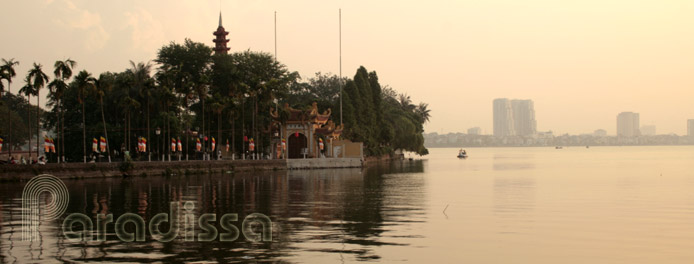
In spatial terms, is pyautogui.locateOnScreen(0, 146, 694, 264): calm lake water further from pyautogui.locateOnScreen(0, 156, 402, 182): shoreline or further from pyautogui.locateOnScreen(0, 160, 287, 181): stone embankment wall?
pyautogui.locateOnScreen(0, 156, 402, 182): shoreline

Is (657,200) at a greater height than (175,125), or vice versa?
(175,125)

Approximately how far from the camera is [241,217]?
2961 centimetres

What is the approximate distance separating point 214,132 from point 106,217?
194 feet

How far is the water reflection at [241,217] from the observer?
1973 cm

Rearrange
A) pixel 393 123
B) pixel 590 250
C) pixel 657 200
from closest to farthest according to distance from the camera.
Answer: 1. pixel 590 250
2. pixel 657 200
3. pixel 393 123

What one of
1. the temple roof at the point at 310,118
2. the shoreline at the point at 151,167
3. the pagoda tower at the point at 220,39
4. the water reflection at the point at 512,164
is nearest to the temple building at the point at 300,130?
the temple roof at the point at 310,118

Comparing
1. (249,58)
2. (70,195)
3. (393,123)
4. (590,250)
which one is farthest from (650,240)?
(393,123)

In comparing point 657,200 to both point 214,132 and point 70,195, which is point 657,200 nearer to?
point 70,195

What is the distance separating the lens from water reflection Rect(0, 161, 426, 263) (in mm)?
19734

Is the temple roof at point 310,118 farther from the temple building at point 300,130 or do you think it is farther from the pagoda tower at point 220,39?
the pagoda tower at point 220,39

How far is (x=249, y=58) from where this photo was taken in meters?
96.6

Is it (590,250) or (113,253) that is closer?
(113,253)

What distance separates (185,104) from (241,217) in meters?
46.8

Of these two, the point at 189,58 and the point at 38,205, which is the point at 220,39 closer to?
the point at 189,58
